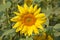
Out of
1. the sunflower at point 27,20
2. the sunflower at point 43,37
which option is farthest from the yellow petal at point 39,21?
the sunflower at point 43,37

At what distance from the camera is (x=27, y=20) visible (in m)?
1.67

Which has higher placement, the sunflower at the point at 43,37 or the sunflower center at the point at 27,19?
the sunflower center at the point at 27,19

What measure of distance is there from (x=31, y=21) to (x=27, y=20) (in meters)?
0.03

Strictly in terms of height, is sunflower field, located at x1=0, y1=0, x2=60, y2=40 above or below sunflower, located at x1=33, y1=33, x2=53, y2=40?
above

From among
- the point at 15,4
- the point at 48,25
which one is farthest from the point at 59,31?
the point at 15,4

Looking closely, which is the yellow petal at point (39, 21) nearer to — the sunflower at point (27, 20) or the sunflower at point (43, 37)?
the sunflower at point (27, 20)

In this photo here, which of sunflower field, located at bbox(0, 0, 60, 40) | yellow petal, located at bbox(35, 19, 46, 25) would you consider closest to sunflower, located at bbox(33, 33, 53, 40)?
sunflower field, located at bbox(0, 0, 60, 40)

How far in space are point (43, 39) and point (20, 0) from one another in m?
0.46

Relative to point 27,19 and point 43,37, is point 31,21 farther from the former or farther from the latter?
point 43,37

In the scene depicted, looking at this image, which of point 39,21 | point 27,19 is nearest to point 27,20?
point 27,19

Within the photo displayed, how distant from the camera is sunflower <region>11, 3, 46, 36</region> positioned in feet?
5.19

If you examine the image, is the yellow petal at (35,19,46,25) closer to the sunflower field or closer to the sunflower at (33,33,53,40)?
the sunflower field

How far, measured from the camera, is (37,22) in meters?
1.61

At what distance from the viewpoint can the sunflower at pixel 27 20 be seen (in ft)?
5.19
